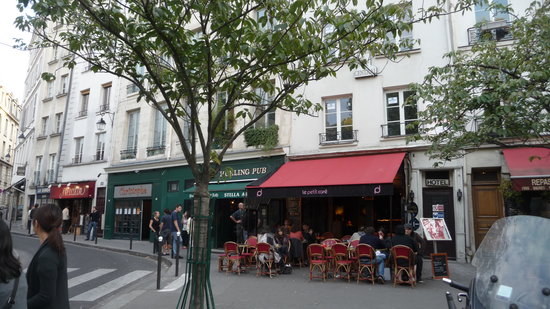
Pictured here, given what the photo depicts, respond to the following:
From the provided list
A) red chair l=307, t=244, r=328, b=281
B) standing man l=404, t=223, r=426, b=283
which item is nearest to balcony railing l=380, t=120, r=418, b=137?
standing man l=404, t=223, r=426, b=283

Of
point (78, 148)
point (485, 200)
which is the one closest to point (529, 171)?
point (485, 200)

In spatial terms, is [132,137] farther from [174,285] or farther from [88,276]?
[174,285]

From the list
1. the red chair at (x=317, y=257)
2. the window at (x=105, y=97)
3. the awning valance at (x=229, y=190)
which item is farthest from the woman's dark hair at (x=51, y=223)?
the window at (x=105, y=97)

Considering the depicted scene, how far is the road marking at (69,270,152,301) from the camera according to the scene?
779 cm

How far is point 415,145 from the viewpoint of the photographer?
1256cm

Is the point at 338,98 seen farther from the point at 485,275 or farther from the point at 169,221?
the point at 485,275

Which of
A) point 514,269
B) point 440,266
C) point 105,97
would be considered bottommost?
point 440,266

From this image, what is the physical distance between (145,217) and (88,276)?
1100 cm

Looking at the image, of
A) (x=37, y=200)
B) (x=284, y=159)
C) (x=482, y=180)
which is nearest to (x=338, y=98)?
(x=284, y=159)

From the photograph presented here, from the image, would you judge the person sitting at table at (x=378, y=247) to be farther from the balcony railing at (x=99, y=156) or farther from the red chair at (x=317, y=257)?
the balcony railing at (x=99, y=156)

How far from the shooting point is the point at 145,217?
20609mm

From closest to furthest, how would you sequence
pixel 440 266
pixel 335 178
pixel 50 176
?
pixel 440 266 < pixel 335 178 < pixel 50 176

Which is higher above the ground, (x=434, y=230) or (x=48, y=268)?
(x=434, y=230)

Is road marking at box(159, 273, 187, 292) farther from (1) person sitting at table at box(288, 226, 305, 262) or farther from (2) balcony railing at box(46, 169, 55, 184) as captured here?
(2) balcony railing at box(46, 169, 55, 184)
